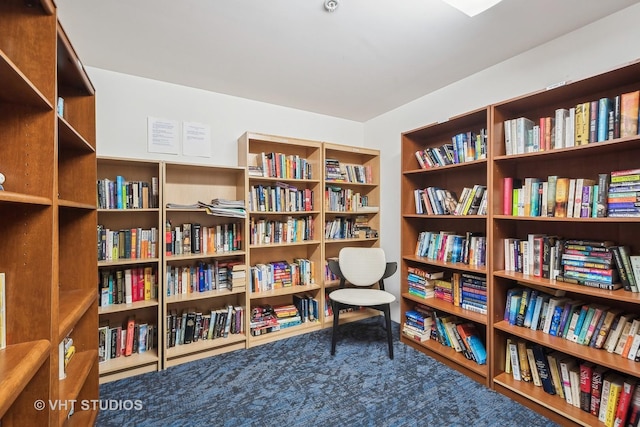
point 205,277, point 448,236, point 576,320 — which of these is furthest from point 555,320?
point 205,277

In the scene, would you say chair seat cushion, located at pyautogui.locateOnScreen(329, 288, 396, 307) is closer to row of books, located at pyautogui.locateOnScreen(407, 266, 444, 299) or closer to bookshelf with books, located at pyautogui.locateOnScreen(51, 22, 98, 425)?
row of books, located at pyautogui.locateOnScreen(407, 266, 444, 299)

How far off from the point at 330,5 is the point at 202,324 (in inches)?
97.0

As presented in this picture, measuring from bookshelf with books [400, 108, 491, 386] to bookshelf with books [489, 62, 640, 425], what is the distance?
13 cm

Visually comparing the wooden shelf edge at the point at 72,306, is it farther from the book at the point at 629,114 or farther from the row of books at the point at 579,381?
the book at the point at 629,114

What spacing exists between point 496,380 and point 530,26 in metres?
2.24

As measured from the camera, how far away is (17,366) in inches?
31.0

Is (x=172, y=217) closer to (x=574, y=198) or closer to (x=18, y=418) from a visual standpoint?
(x=18, y=418)

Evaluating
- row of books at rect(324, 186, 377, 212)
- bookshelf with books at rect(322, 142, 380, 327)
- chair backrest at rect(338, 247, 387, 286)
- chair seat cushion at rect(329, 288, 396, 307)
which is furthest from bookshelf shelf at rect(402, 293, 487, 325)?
row of books at rect(324, 186, 377, 212)

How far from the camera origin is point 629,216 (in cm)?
141

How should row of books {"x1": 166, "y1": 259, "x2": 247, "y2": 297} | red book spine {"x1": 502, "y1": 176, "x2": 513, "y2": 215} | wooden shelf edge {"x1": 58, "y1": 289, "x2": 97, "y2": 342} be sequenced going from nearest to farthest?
wooden shelf edge {"x1": 58, "y1": 289, "x2": 97, "y2": 342} < red book spine {"x1": 502, "y1": 176, "x2": 513, "y2": 215} < row of books {"x1": 166, "y1": 259, "x2": 247, "y2": 297}

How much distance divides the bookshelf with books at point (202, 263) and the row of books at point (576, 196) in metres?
2.05

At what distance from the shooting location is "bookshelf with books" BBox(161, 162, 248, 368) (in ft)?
7.55

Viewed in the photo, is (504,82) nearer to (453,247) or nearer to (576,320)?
(453,247)

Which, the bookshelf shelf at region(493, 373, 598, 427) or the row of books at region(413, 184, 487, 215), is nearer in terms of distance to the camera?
the bookshelf shelf at region(493, 373, 598, 427)
